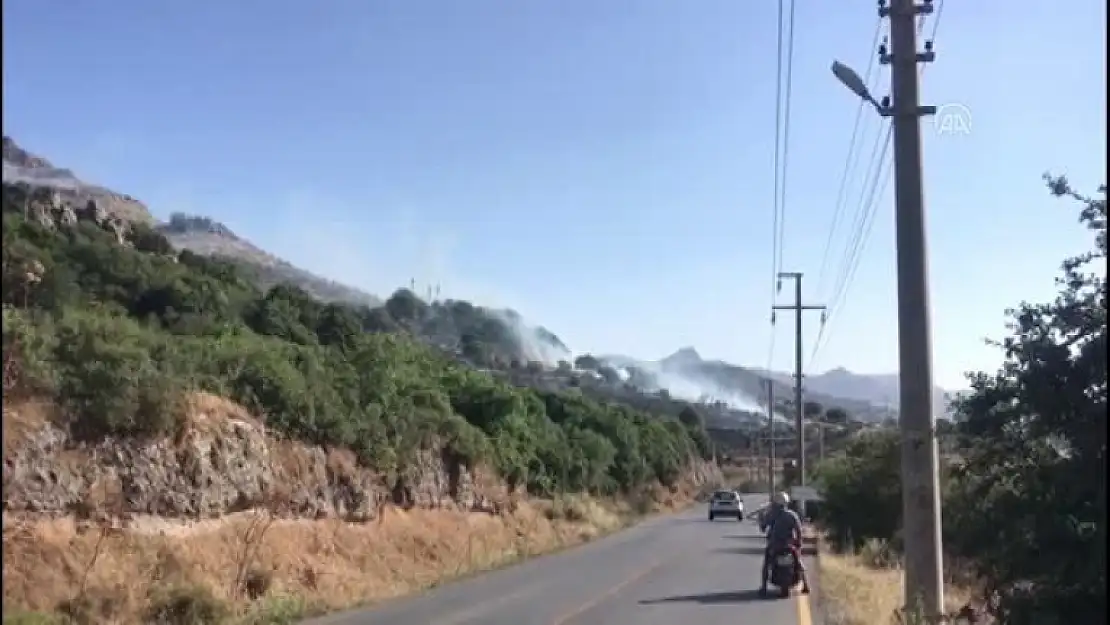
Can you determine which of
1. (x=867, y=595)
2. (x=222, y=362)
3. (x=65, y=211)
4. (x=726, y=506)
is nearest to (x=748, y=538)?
(x=726, y=506)

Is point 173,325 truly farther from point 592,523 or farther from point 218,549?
point 592,523

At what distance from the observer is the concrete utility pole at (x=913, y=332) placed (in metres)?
13.6

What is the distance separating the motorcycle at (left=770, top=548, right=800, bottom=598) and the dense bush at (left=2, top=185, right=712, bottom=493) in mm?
10792

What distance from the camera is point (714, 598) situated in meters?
22.3

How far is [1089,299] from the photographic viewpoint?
994cm

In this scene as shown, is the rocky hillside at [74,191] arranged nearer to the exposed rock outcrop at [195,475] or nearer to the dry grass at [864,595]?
the exposed rock outcrop at [195,475]

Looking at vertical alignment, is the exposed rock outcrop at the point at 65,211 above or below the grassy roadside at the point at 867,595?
above

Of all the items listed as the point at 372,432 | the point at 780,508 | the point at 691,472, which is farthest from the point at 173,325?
the point at 691,472

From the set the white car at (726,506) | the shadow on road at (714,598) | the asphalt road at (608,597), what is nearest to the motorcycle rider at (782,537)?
the shadow on road at (714,598)

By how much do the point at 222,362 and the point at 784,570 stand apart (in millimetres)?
12156

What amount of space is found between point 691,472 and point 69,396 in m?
103

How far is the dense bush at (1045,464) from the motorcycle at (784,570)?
10.4m

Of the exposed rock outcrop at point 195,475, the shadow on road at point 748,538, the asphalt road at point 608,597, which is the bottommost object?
the asphalt road at point 608,597

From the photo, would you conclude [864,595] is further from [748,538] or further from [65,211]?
[748,538]
